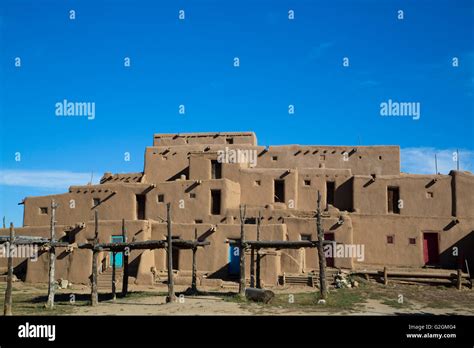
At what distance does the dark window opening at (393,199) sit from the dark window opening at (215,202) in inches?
461

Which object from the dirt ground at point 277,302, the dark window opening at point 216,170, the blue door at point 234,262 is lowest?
the dirt ground at point 277,302

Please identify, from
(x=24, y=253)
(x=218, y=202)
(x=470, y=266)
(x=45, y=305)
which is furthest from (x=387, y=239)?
(x=24, y=253)

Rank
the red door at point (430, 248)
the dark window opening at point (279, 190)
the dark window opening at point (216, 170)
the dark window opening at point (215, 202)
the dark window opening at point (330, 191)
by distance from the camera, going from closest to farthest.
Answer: the red door at point (430, 248) < the dark window opening at point (215, 202) < the dark window opening at point (279, 190) < the dark window opening at point (330, 191) < the dark window opening at point (216, 170)

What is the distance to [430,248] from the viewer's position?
1305 inches

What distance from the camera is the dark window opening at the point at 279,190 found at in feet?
122

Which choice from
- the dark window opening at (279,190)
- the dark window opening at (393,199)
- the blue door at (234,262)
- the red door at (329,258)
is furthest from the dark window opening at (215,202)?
the dark window opening at (393,199)

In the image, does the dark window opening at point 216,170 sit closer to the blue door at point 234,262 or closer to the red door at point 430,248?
the blue door at point 234,262

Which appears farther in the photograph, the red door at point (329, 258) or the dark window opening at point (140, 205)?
the dark window opening at point (140, 205)

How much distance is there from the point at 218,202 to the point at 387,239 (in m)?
11.5

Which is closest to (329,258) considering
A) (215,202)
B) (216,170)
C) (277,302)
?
(215,202)

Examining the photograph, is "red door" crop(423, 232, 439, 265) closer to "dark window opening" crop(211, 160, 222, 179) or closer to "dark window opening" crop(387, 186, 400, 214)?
"dark window opening" crop(387, 186, 400, 214)
